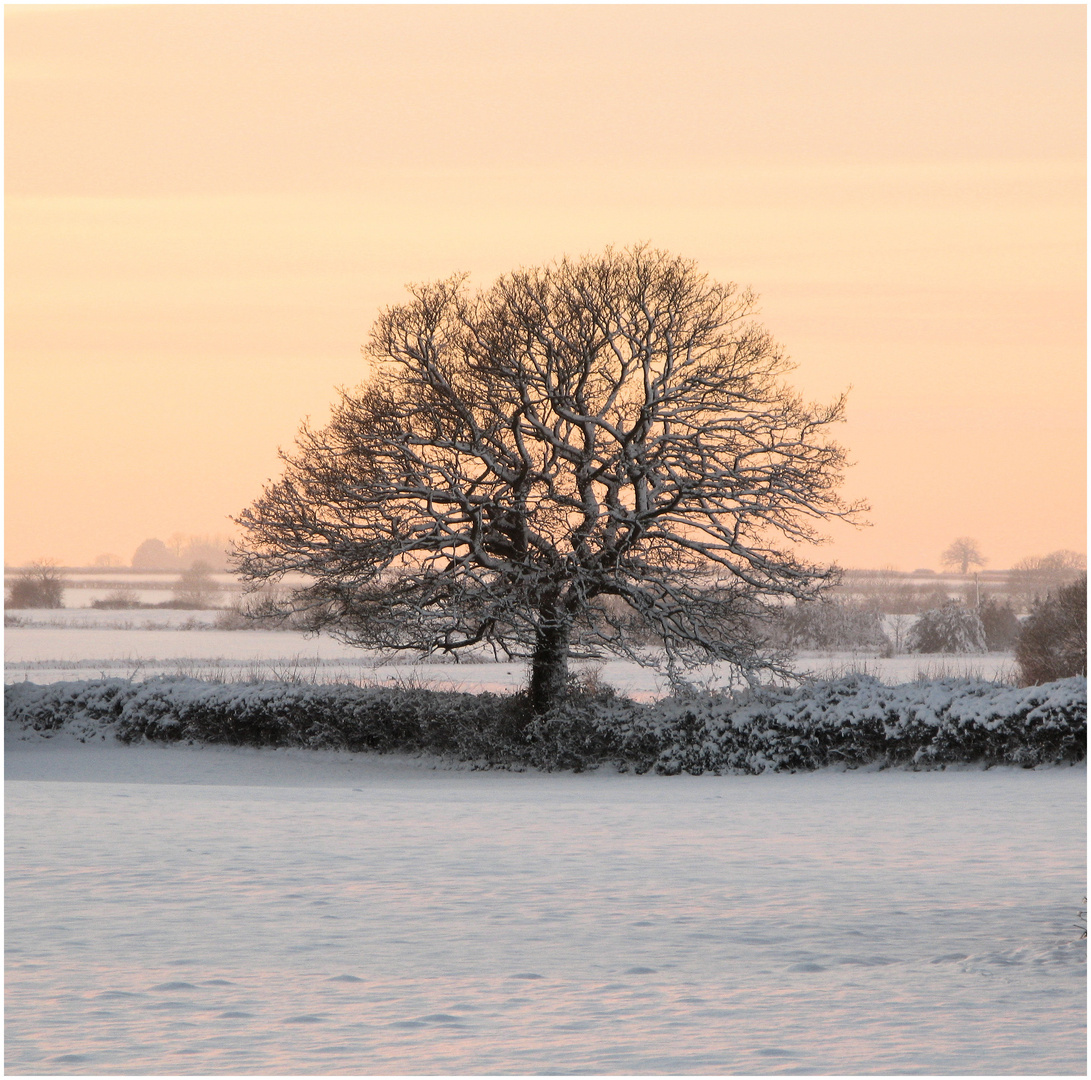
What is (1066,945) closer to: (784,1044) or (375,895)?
(784,1044)

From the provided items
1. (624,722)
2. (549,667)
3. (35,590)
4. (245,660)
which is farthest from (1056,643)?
(35,590)

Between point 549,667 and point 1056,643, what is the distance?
14.6m

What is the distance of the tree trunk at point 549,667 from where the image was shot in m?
24.5

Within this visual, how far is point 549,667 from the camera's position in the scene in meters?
24.6

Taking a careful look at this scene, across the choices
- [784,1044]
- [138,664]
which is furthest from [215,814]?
[138,664]

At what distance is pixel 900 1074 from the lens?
6.60 metres

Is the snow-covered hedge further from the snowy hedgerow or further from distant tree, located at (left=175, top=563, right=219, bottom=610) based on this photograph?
distant tree, located at (left=175, top=563, right=219, bottom=610)

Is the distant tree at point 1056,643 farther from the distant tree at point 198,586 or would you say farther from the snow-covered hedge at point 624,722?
the distant tree at point 198,586

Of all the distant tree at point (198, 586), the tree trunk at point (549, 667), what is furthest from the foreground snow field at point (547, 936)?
the distant tree at point (198, 586)

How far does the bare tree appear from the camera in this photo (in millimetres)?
23766

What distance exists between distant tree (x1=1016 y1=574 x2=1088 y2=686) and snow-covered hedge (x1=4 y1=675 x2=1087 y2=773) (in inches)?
423

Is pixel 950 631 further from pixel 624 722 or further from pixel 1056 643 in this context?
pixel 624 722

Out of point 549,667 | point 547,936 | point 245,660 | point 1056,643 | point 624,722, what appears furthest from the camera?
point 245,660

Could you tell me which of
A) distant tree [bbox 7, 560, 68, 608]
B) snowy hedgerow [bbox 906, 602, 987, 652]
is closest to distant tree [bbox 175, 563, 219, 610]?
distant tree [bbox 7, 560, 68, 608]
